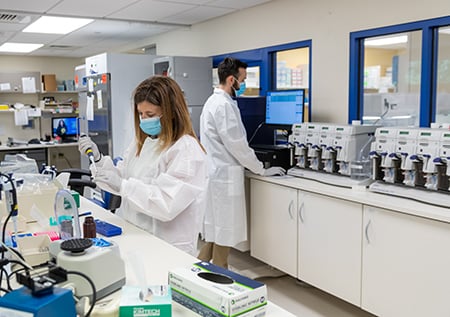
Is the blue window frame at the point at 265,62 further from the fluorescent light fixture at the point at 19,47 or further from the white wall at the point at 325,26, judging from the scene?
the fluorescent light fixture at the point at 19,47

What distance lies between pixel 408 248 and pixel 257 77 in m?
2.78

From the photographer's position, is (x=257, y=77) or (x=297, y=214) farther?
(x=257, y=77)

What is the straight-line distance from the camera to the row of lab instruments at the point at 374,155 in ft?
7.64

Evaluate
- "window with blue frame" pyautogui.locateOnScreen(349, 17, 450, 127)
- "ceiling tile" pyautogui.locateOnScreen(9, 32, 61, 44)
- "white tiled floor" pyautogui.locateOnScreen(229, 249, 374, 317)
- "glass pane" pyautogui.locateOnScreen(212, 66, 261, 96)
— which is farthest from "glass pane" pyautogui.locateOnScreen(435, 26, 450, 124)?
"ceiling tile" pyautogui.locateOnScreen(9, 32, 61, 44)

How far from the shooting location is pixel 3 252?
1.52 m

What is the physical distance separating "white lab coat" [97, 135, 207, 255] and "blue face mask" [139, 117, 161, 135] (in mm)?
67

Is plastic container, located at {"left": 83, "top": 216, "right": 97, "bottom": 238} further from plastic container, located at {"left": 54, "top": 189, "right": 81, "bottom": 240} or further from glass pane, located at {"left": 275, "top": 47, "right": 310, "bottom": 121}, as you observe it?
glass pane, located at {"left": 275, "top": 47, "right": 310, "bottom": 121}

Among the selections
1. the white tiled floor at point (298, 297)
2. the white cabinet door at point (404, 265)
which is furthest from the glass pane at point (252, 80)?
the white cabinet door at point (404, 265)

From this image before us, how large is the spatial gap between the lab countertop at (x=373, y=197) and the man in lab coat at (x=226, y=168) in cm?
25

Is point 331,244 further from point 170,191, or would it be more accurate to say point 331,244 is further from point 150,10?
point 150,10

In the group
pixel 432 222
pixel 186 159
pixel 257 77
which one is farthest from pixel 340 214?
pixel 257 77

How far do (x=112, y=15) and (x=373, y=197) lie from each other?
11.0ft

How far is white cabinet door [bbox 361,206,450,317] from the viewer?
7.19 ft

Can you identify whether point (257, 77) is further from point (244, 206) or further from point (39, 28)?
point (39, 28)
